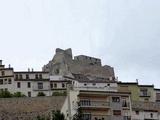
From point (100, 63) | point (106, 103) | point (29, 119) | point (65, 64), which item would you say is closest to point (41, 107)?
point (29, 119)

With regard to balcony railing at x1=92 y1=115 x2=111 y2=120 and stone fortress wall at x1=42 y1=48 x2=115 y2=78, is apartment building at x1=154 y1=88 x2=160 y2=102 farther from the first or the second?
stone fortress wall at x1=42 y1=48 x2=115 y2=78

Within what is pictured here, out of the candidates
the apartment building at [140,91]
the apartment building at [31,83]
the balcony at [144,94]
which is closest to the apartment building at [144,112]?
the apartment building at [140,91]

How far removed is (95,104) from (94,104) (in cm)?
14

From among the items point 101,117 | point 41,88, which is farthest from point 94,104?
point 41,88

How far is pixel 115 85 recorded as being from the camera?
11056 centimetres

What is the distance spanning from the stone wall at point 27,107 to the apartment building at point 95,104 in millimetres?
5972

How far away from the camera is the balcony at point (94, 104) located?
8645 cm

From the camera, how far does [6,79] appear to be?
116250 mm

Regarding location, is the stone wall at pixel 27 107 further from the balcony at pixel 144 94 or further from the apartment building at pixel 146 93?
the apartment building at pixel 146 93

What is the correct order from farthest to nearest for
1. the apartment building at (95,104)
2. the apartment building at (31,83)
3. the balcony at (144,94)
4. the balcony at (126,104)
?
the balcony at (144,94), the apartment building at (31,83), the balcony at (126,104), the apartment building at (95,104)

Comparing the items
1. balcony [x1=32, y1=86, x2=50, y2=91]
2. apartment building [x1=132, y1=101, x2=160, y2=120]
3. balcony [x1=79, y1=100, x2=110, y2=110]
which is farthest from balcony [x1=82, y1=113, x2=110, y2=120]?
balcony [x1=32, y1=86, x2=50, y2=91]

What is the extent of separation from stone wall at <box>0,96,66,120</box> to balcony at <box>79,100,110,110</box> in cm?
743

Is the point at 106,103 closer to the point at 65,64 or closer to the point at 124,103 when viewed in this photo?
the point at 124,103

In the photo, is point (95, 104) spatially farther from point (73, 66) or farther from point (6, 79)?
point (73, 66)
